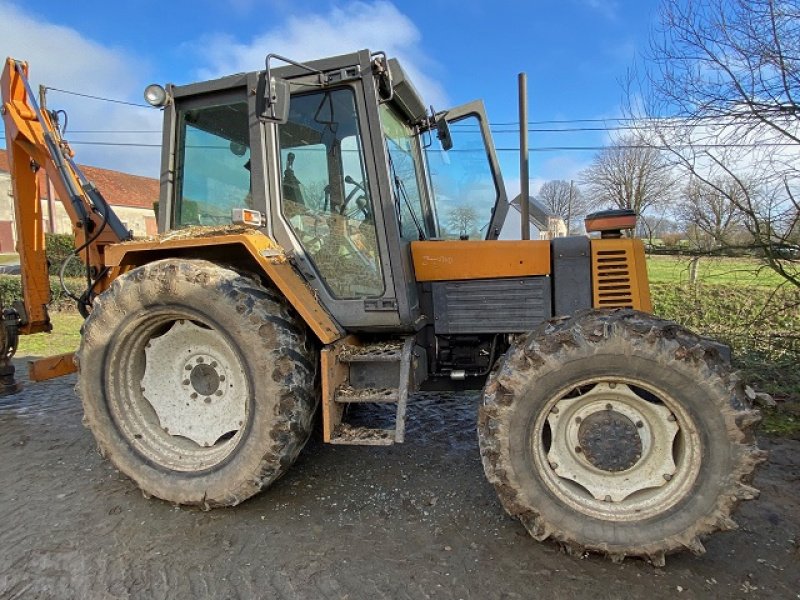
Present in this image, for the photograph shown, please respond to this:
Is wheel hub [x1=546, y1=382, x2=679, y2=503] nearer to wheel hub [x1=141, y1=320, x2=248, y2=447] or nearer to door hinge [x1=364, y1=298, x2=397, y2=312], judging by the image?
door hinge [x1=364, y1=298, x2=397, y2=312]

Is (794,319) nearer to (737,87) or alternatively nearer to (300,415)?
(737,87)

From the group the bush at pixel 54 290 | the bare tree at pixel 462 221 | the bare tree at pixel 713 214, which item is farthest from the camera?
the bush at pixel 54 290

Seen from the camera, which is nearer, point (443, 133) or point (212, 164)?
point (212, 164)

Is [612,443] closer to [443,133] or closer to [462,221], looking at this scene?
[462,221]

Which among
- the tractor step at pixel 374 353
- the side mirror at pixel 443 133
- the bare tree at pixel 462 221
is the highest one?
the side mirror at pixel 443 133

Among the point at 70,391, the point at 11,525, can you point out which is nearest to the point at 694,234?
the point at 11,525

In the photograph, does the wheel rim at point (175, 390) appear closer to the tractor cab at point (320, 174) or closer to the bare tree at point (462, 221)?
the tractor cab at point (320, 174)

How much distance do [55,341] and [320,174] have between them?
6.74 metres

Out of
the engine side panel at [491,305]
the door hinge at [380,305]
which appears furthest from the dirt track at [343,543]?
the door hinge at [380,305]

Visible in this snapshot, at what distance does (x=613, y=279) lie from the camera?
311 centimetres

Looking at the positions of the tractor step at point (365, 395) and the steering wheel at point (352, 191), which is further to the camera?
the steering wheel at point (352, 191)

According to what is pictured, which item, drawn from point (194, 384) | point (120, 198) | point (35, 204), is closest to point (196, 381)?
point (194, 384)

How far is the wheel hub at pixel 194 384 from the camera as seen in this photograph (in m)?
3.09

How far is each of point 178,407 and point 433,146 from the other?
2543mm
